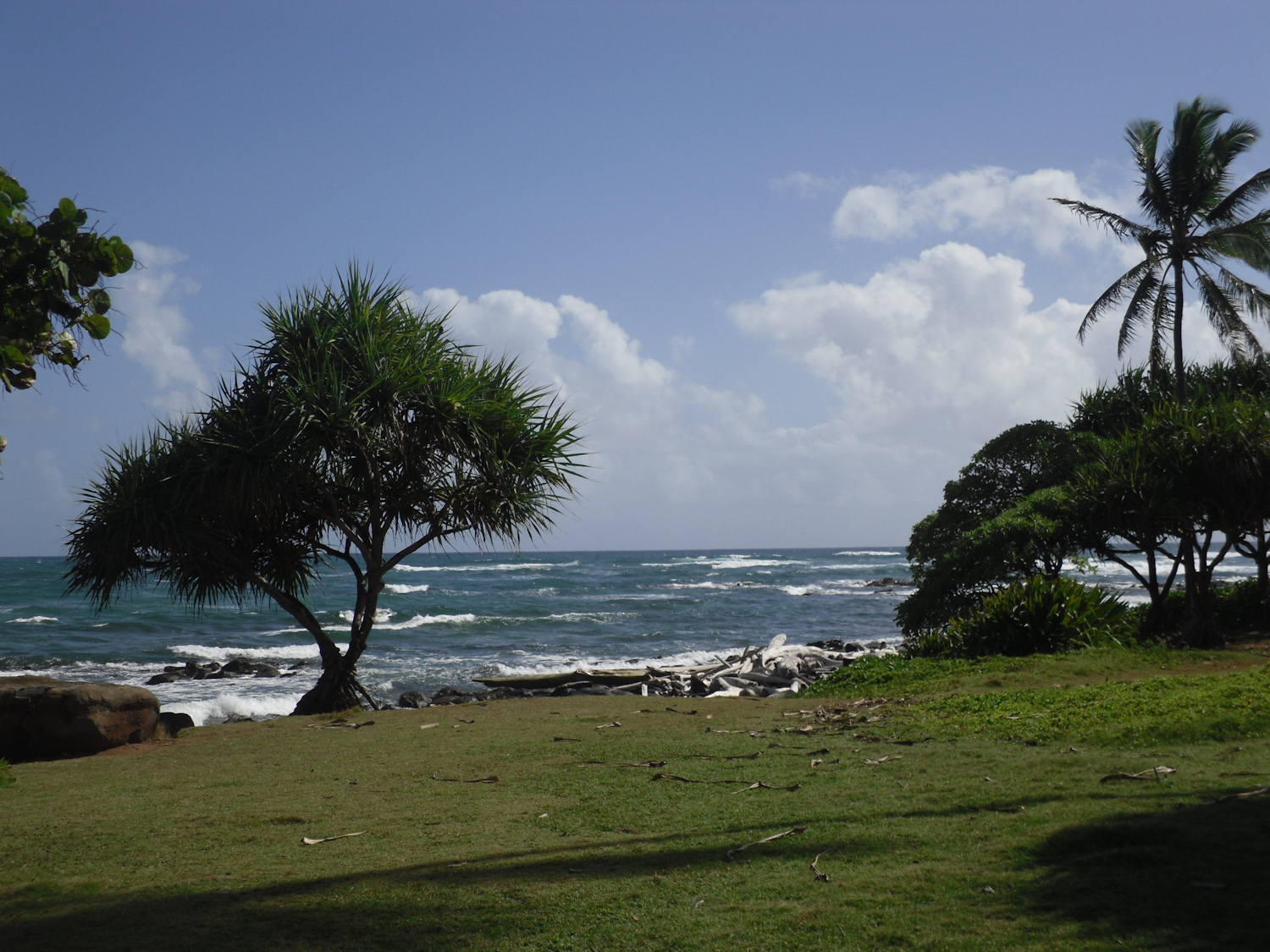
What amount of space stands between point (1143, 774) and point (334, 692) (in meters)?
9.62

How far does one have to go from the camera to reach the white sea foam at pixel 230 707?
577 inches

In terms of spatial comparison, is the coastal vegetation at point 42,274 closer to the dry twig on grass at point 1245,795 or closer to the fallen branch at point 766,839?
the fallen branch at point 766,839

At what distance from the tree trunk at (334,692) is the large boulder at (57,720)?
315cm

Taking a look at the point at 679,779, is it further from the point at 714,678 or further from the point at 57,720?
the point at 714,678

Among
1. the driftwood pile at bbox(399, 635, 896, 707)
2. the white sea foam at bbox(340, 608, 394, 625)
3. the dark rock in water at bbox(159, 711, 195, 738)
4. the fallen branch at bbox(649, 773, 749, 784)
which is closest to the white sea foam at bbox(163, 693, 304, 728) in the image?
the driftwood pile at bbox(399, 635, 896, 707)

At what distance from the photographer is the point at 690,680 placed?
14359mm

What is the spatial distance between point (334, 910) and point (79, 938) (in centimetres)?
85

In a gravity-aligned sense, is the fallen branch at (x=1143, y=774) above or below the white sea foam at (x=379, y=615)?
above

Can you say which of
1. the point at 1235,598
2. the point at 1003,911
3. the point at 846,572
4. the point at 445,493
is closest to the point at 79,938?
the point at 1003,911

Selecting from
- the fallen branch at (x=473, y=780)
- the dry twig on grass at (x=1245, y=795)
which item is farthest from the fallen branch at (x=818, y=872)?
the fallen branch at (x=473, y=780)

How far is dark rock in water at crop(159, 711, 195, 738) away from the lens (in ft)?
31.0

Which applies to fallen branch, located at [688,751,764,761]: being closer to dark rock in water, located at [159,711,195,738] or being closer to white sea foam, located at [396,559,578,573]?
dark rock in water, located at [159,711,195,738]

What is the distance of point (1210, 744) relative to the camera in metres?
5.73

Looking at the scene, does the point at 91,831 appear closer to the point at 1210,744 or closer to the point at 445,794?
the point at 445,794
